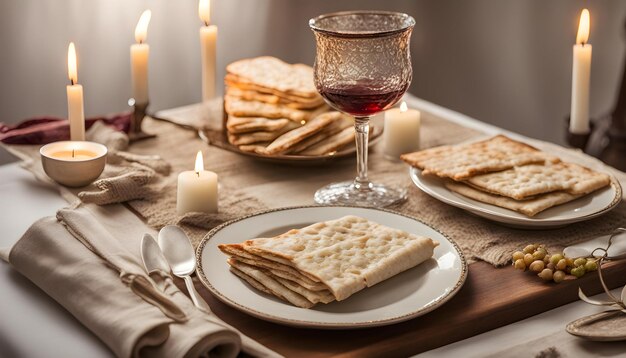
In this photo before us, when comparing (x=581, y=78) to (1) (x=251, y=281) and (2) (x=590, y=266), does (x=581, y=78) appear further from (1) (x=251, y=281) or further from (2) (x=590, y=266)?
(1) (x=251, y=281)

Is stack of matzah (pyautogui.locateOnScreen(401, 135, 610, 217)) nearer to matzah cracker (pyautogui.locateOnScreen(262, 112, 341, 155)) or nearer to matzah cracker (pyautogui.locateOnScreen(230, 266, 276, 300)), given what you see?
matzah cracker (pyautogui.locateOnScreen(262, 112, 341, 155))

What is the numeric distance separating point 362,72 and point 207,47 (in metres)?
0.66

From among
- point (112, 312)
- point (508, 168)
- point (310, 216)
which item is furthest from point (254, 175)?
point (112, 312)

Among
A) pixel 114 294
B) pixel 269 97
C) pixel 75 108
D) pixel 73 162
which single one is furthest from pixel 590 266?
pixel 75 108

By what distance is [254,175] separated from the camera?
2.04m

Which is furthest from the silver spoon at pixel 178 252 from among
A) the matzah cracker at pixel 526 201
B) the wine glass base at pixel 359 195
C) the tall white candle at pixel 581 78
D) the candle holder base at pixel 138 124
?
the tall white candle at pixel 581 78

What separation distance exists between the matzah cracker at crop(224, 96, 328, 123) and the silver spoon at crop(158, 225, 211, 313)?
585 millimetres

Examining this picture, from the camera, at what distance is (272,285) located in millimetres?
1387

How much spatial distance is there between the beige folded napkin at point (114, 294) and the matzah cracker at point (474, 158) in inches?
25.8

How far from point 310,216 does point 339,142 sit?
41 cm

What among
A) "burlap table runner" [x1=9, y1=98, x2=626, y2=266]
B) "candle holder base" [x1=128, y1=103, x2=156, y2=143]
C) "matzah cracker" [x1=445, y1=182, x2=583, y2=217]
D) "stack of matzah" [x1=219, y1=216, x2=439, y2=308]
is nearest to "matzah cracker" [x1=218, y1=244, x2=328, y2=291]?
"stack of matzah" [x1=219, y1=216, x2=439, y2=308]

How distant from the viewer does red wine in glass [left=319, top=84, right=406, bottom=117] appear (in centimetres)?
176

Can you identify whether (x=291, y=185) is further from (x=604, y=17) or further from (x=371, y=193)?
(x=604, y=17)

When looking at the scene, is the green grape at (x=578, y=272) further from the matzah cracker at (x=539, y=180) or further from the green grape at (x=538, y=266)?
the matzah cracker at (x=539, y=180)
